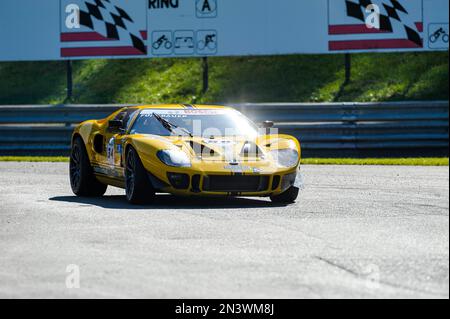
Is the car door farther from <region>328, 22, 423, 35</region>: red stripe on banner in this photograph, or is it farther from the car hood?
<region>328, 22, 423, 35</region>: red stripe on banner

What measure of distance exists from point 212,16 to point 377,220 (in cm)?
1527

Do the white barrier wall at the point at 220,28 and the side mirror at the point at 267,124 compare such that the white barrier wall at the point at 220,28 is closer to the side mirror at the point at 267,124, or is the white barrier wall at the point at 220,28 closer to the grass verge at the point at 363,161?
the grass verge at the point at 363,161

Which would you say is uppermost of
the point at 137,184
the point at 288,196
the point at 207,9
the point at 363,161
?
the point at 207,9

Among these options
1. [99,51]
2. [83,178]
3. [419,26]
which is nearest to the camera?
[83,178]

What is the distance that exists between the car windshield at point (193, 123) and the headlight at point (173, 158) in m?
0.74

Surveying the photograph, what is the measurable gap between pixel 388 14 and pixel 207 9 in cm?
391

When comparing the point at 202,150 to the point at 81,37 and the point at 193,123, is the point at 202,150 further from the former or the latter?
the point at 81,37

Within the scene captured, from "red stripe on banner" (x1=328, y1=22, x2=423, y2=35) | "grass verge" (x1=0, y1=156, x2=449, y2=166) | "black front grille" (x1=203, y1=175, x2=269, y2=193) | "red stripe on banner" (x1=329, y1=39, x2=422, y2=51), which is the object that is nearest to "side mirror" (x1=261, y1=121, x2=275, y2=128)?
"black front grille" (x1=203, y1=175, x2=269, y2=193)

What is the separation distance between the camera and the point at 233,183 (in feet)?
37.5

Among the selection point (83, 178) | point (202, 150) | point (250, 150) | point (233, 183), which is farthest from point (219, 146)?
point (83, 178)

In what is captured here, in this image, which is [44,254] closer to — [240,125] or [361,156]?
[240,125]

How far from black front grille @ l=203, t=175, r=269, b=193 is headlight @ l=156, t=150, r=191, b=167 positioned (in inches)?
10.1

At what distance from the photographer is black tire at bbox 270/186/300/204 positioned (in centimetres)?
1188
